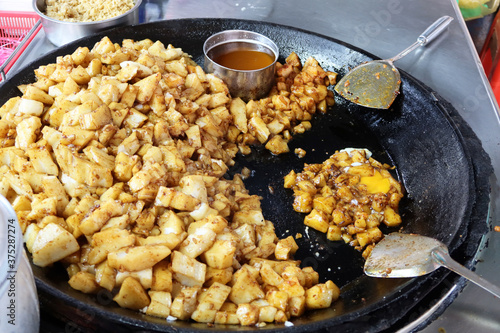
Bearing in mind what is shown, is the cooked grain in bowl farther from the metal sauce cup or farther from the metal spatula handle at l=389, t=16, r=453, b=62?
the metal spatula handle at l=389, t=16, r=453, b=62

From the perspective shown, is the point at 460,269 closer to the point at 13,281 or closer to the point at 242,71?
the point at 13,281

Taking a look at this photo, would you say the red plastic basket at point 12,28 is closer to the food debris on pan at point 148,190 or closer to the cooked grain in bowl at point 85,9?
the cooked grain in bowl at point 85,9

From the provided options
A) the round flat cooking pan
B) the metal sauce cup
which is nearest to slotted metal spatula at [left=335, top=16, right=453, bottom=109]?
the round flat cooking pan

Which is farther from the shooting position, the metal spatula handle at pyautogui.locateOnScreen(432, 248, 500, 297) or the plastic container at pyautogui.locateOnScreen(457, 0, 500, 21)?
the plastic container at pyautogui.locateOnScreen(457, 0, 500, 21)

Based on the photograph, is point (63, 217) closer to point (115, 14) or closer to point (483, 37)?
point (115, 14)

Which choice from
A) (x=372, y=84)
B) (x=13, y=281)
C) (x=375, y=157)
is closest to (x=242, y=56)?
(x=372, y=84)

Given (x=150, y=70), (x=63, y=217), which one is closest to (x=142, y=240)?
(x=63, y=217)
